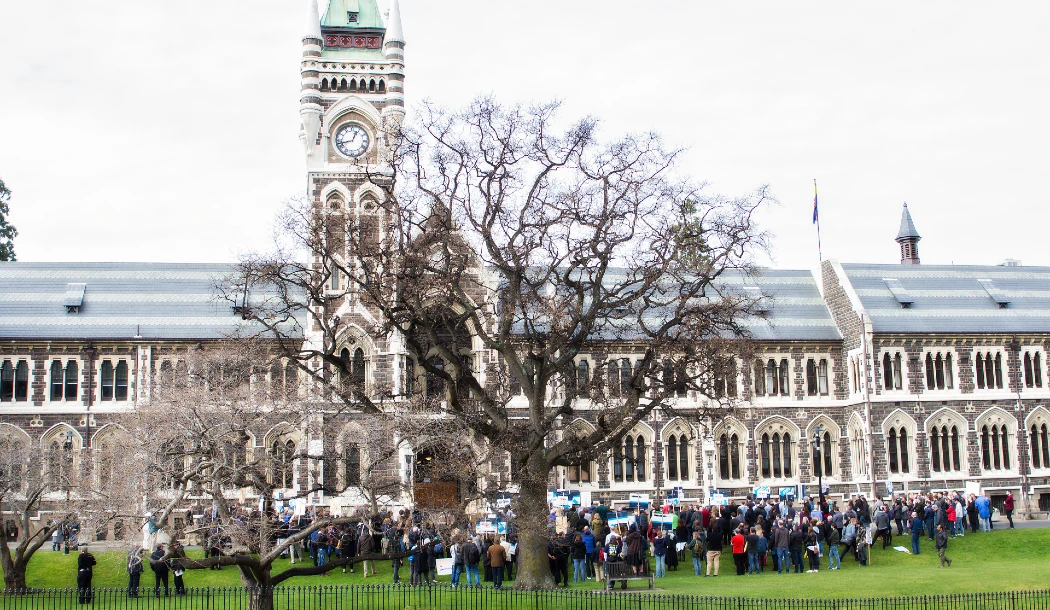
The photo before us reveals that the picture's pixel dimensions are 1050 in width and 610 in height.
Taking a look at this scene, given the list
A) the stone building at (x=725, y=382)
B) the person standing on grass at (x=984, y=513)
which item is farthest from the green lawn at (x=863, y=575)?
the stone building at (x=725, y=382)

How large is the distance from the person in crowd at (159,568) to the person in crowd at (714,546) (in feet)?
46.5

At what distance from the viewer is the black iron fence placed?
23688 millimetres

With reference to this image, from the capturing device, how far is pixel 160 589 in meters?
28.0

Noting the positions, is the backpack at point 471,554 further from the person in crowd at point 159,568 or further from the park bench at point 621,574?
the person in crowd at point 159,568

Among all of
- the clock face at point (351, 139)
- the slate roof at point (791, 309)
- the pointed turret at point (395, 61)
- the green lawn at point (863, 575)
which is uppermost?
the pointed turret at point (395, 61)

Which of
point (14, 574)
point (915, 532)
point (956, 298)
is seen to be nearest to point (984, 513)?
point (915, 532)

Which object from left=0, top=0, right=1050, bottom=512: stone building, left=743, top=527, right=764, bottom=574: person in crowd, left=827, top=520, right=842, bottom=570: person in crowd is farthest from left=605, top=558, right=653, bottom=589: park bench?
left=0, top=0, right=1050, bottom=512: stone building

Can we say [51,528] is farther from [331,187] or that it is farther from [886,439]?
[886,439]

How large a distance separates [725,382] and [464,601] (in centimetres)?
2407

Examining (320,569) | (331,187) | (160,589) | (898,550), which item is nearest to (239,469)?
(320,569)

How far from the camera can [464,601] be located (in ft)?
84.6

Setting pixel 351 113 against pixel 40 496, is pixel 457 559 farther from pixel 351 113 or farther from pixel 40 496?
pixel 351 113

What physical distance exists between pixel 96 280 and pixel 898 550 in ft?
116

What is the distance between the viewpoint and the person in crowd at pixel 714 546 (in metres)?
30.9
